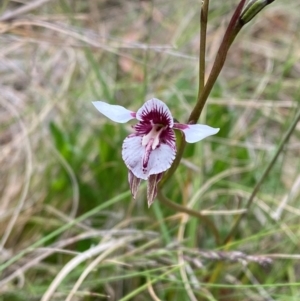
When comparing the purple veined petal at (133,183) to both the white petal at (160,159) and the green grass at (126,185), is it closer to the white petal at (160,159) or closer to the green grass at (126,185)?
the white petal at (160,159)

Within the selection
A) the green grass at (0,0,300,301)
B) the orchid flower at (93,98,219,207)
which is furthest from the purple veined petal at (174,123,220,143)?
the green grass at (0,0,300,301)

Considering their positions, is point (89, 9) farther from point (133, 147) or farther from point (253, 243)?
point (133, 147)

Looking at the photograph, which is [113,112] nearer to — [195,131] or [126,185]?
[195,131]

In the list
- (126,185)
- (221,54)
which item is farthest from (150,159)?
(126,185)

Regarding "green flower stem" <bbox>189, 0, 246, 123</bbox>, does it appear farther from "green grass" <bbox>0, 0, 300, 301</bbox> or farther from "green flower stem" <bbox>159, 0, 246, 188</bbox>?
"green grass" <bbox>0, 0, 300, 301</bbox>

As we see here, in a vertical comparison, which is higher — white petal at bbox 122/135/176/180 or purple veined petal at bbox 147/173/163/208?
white petal at bbox 122/135/176/180

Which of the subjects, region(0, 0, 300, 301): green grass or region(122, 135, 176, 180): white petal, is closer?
region(122, 135, 176, 180): white petal
